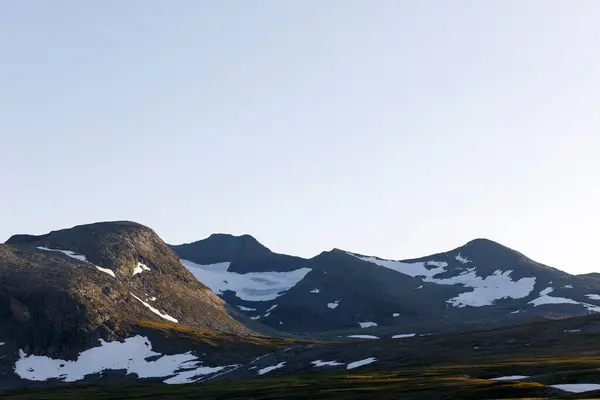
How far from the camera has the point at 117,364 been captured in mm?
179750

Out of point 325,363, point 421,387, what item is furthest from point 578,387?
point 325,363

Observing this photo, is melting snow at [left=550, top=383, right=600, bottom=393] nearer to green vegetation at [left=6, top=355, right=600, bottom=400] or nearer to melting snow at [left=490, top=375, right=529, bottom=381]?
green vegetation at [left=6, top=355, right=600, bottom=400]

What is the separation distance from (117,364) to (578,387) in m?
130

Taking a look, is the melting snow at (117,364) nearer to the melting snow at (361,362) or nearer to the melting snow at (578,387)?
the melting snow at (361,362)

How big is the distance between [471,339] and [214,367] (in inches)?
2493

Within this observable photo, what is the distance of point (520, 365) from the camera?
344 feet

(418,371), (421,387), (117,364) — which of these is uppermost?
(117,364)

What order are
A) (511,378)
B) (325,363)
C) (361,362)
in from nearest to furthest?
(511,378), (361,362), (325,363)

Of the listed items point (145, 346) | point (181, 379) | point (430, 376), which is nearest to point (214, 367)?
point (181, 379)

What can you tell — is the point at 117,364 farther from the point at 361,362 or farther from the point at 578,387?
the point at 578,387

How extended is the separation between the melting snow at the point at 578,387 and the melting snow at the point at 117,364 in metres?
102

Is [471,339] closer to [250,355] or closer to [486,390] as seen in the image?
[250,355]

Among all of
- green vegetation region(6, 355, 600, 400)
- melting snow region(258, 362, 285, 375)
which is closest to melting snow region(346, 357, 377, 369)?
melting snow region(258, 362, 285, 375)

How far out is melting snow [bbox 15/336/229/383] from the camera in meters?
172
